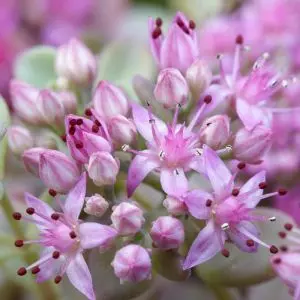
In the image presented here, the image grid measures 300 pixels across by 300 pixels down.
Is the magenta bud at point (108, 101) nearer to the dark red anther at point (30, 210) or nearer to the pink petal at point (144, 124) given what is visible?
the pink petal at point (144, 124)

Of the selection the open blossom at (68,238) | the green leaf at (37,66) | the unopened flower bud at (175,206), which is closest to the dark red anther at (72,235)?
the open blossom at (68,238)

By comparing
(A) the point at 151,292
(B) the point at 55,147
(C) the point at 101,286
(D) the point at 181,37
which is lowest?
(A) the point at 151,292

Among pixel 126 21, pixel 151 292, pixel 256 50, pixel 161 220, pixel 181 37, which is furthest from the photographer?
pixel 126 21

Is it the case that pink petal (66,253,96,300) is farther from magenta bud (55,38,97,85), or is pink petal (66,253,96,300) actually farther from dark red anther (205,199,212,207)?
magenta bud (55,38,97,85)

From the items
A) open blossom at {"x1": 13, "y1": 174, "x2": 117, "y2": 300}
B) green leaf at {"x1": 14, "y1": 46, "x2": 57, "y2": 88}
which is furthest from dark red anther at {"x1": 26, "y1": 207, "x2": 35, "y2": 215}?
green leaf at {"x1": 14, "y1": 46, "x2": 57, "y2": 88}

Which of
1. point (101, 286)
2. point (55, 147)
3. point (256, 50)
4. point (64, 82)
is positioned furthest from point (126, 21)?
point (101, 286)

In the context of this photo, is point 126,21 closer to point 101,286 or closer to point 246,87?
point 246,87
